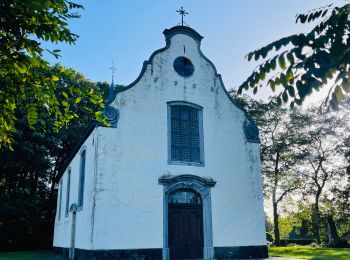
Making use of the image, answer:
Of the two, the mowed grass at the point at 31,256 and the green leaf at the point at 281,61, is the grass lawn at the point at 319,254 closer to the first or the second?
the mowed grass at the point at 31,256

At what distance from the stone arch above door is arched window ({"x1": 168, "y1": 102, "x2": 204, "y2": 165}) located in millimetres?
815

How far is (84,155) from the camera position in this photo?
17266 mm

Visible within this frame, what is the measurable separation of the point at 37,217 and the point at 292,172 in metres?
22.6

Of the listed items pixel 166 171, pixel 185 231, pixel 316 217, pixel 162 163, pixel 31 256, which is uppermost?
pixel 162 163

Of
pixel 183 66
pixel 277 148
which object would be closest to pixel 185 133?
pixel 183 66

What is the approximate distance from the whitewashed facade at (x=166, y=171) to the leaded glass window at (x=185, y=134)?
15 centimetres

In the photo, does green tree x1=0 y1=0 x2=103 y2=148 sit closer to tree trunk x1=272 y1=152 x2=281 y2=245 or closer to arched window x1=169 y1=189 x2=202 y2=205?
arched window x1=169 y1=189 x2=202 y2=205

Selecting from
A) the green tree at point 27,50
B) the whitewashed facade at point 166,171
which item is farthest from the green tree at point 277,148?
the green tree at point 27,50

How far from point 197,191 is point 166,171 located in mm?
1684

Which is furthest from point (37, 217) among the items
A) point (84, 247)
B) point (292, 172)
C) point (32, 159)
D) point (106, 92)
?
point (292, 172)

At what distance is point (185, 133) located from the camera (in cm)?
1638

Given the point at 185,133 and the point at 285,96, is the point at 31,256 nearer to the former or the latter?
the point at 185,133

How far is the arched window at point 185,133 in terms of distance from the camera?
1591 centimetres

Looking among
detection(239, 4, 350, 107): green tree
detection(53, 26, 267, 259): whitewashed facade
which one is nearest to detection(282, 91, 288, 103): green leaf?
detection(239, 4, 350, 107): green tree
